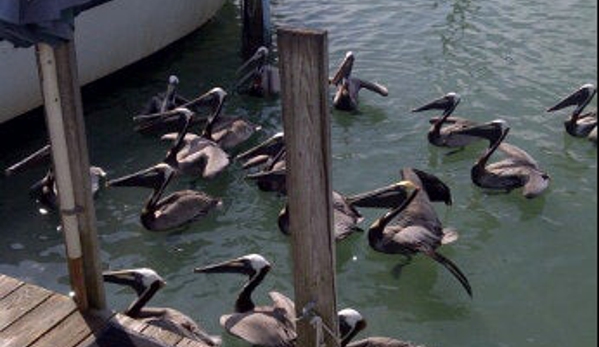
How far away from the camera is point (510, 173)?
9.04 m

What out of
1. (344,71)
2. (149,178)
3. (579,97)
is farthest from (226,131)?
(579,97)

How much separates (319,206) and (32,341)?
2172mm

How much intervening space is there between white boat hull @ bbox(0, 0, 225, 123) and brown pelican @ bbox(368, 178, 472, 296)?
Answer: 5.25 m

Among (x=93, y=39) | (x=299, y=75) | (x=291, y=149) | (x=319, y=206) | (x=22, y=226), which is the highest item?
(x=299, y=75)

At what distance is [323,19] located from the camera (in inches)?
557

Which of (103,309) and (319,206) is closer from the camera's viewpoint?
(319,206)

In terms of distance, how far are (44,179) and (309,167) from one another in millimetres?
5743

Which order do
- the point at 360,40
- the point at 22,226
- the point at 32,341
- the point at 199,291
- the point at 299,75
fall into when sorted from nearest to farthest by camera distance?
1. the point at 299,75
2. the point at 32,341
3. the point at 199,291
4. the point at 22,226
5. the point at 360,40

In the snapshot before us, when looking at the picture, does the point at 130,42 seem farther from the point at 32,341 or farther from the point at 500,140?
the point at 32,341

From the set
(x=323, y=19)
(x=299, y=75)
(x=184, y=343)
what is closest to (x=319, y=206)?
(x=299, y=75)

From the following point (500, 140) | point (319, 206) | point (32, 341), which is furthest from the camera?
point (500, 140)

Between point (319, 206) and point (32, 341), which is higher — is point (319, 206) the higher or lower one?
the higher one

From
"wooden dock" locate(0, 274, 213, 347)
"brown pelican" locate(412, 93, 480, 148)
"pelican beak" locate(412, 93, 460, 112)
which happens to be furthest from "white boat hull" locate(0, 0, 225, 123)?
"wooden dock" locate(0, 274, 213, 347)

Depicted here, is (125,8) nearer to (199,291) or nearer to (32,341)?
(199,291)
